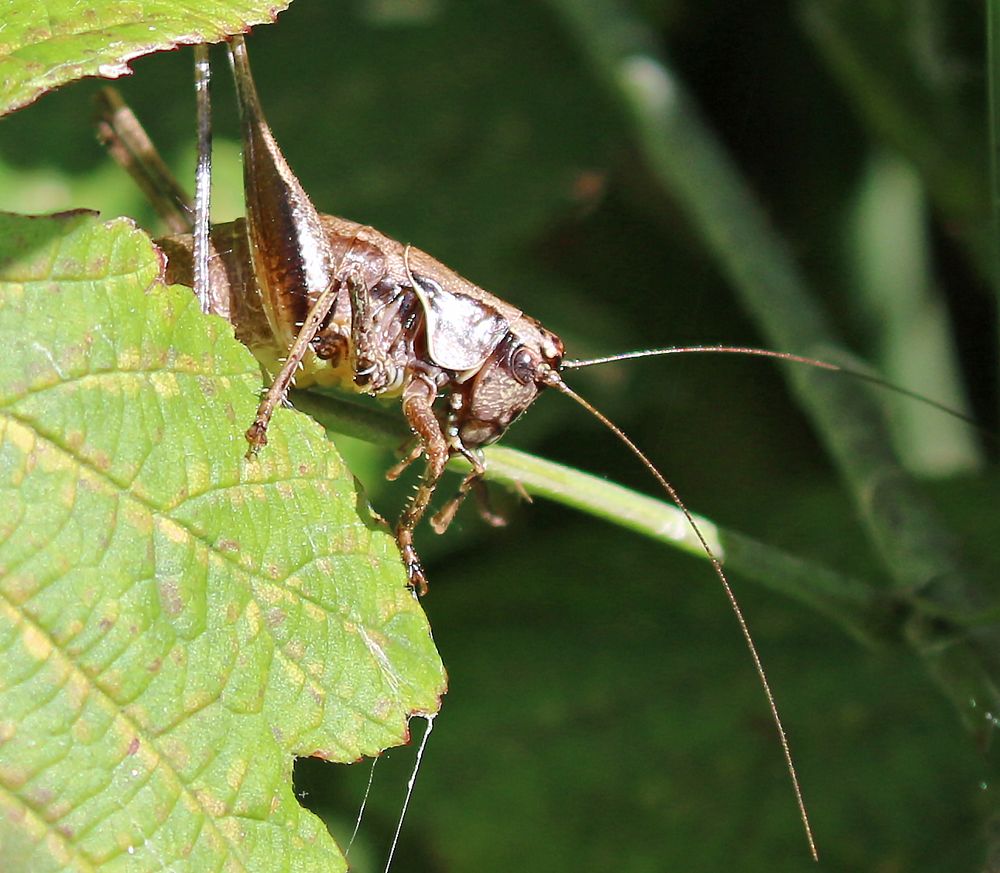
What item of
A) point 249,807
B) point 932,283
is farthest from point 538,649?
point 249,807

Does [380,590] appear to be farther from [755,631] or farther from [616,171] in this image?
[616,171]

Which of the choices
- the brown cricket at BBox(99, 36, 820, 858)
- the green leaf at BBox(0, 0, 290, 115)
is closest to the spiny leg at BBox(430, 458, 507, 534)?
the brown cricket at BBox(99, 36, 820, 858)

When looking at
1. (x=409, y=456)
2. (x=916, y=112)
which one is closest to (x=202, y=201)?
(x=409, y=456)

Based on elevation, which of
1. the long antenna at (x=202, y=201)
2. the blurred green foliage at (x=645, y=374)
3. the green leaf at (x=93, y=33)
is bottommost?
the blurred green foliage at (x=645, y=374)

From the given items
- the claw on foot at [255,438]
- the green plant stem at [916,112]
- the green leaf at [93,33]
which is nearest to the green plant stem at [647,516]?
the claw on foot at [255,438]

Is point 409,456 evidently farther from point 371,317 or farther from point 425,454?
point 371,317

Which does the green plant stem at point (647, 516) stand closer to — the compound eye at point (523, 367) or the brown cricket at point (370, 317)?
the brown cricket at point (370, 317)
